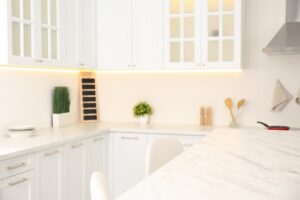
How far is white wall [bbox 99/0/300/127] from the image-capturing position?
13.4 feet

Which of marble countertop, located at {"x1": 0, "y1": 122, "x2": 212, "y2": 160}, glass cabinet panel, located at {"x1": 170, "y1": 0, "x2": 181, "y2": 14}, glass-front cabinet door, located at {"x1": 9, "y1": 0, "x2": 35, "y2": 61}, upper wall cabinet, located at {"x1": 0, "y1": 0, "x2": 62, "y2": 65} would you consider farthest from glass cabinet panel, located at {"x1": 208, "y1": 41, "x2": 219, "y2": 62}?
glass-front cabinet door, located at {"x1": 9, "y1": 0, "x2": 35, "y2": 61}

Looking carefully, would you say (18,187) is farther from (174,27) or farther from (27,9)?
(174,27)

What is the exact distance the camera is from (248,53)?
4172mm

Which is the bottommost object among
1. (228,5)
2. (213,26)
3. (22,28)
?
(22,28)

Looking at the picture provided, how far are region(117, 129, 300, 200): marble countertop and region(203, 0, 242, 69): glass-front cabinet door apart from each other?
1.78 m

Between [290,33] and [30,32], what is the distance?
2.10 meters

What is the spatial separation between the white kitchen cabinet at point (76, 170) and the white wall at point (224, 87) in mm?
1121

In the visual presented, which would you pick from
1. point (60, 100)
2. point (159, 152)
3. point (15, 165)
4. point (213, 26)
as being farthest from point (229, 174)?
point (60, 100)

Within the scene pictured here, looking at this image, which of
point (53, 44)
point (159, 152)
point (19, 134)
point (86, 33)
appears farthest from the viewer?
point (86, 33)

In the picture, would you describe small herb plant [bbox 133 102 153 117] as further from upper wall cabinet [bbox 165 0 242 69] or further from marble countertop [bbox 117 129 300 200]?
marble countertop [bbox 117 129 300 200]

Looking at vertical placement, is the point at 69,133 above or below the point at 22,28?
below

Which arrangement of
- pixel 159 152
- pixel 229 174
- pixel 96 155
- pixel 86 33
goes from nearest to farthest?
1. pixel 229 174
2. pixel 159 152
3. pixel 96 155
4. pixel 86 33

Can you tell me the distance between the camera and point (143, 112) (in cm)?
439

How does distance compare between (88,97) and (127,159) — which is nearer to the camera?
(127,159)
